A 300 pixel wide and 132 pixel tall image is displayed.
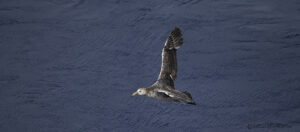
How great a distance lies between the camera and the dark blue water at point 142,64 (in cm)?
2594

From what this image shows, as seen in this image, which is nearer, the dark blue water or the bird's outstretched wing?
the bird's outstretched wing

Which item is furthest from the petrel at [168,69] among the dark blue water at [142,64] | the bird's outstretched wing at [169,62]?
the dark blue water at [142,64]

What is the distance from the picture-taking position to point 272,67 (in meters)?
28.6

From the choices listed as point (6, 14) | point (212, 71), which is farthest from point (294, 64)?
point (6, 14)

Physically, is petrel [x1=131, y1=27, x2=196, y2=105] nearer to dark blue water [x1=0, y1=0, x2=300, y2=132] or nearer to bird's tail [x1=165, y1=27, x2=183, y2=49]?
bird's tail [x1=165, y1=27, x2=183, y2=49]

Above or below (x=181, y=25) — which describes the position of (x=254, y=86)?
below

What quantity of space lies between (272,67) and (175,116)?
25.6 ft

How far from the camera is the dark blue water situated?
25938 millimetres

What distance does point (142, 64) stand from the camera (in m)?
28.8

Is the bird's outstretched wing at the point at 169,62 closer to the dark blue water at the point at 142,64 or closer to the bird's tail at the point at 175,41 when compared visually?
the bird's tail at the point at 175,41

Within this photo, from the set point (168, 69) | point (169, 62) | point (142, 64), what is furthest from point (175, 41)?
point (142, 64)

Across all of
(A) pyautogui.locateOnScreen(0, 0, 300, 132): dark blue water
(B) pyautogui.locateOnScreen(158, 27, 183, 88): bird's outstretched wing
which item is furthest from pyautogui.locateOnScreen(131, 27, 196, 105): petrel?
(A) pyautogui.locateOnScreen(0, 0, 300, 132): dark blue water

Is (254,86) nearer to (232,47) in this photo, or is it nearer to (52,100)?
(232,47)

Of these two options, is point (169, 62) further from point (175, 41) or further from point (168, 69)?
point (175, 41)
